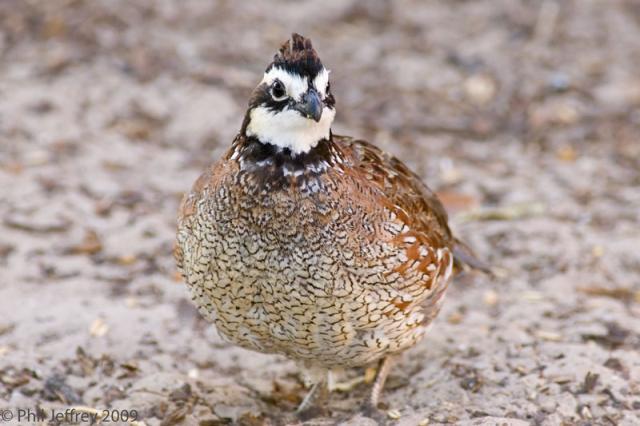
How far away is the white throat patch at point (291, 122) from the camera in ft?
14.1

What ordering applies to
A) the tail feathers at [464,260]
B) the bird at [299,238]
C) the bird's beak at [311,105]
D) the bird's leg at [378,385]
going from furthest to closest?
the tail feathers at [464,260]
the bird's leg at [378,385]
the bird at [299,238]
the bird's beak at [311,105]

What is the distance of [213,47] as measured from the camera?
9.05 m

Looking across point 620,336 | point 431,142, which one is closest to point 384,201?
point 620,336

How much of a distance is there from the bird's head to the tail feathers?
148 centimetres

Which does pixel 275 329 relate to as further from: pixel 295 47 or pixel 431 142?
pixel 431 142

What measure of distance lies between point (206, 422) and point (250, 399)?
0.37 m

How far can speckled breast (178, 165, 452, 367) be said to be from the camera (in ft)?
14.4

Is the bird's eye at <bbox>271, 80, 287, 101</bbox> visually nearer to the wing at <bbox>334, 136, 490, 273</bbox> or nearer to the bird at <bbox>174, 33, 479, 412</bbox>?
the bird at <bbox>174, 33, 479, 412</bbox>

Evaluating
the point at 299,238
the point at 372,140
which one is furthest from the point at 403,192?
the point at 372,140

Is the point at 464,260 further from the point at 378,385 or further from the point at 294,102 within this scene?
the point at 294,102

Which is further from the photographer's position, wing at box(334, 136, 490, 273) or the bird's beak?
wing at box(334, 136, 490, 273)

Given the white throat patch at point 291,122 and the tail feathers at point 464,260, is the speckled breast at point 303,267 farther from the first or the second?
the tail feathers at point 464,260

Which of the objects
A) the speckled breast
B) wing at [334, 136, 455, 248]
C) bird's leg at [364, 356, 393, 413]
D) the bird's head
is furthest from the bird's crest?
bird's leg at [364, 356, 393, 413]

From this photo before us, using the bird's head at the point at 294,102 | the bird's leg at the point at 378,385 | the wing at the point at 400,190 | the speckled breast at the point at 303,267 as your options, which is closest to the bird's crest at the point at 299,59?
the bird's head at the point at 294,102
